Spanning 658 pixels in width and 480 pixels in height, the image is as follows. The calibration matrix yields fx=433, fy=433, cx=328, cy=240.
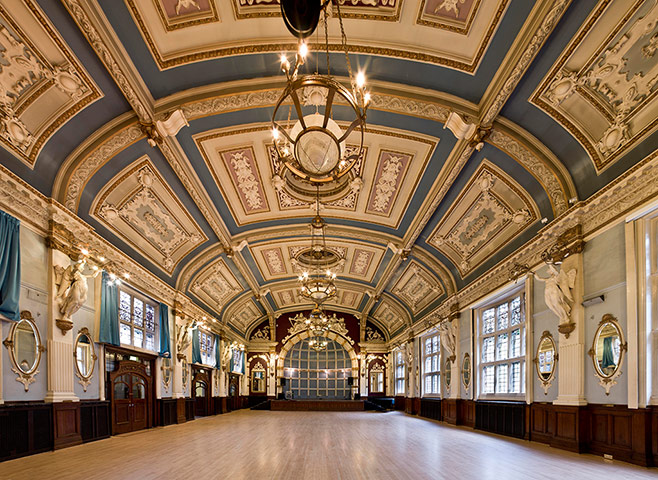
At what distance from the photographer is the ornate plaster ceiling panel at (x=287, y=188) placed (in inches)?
365

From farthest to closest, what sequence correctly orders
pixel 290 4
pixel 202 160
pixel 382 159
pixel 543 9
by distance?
pixel 382 159
pixel 202 160
pixel 543 9
pixel 290 4

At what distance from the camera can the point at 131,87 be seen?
6.75 meters

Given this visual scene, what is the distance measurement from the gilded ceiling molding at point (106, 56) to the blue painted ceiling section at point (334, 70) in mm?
283

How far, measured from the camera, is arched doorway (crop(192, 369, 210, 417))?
18780mm

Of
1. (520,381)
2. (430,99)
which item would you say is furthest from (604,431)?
(430,99)

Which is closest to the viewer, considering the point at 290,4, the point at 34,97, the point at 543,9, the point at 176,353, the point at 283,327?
the point at 290,4

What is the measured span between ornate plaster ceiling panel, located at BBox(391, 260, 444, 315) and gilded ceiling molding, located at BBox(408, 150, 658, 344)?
487 centimetres

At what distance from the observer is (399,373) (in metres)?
25.8

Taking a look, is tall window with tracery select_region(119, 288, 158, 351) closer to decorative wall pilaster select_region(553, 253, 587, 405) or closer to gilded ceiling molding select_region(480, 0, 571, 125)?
gilded ceiling molding select_region(480, 0, 571, 125)

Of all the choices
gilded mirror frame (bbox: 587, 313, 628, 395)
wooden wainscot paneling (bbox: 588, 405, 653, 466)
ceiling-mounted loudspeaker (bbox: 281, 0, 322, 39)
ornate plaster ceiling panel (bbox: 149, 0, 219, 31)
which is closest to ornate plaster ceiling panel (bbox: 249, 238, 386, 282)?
gilded mirror frame (bbox: 587, 313, 628, 395)

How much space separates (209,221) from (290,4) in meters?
9.98

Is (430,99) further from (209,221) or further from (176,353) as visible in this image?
(176,353)

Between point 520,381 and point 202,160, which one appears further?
point 520,381

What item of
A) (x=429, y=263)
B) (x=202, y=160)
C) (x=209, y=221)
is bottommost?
(x=429, y=263)
